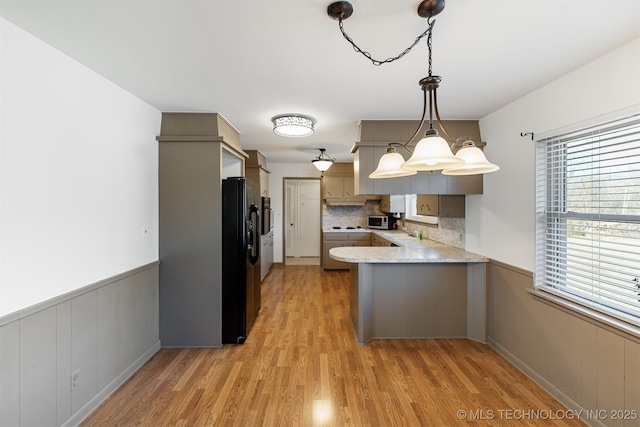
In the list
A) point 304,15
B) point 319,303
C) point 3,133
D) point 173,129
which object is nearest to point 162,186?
point 173,129

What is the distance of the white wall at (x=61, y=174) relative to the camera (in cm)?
149

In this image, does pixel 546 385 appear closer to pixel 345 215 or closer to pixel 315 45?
pixel 315 45

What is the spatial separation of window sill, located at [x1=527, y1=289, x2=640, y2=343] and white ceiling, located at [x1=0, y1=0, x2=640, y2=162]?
4.97 feet

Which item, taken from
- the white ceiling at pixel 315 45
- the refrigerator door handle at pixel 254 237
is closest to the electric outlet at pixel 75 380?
the refrigerator door handle at pixel 254 237

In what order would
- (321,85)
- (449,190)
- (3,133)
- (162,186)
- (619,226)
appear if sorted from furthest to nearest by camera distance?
(449,190)
(162,186)
(321,85)
(619,226)
(3,133)

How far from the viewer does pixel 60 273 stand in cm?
178

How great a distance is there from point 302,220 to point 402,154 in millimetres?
4222

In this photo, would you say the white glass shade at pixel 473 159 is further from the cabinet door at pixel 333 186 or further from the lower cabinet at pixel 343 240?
the cabinet door at pixel 333 186

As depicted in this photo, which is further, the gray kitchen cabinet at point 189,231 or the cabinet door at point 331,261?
the cabinet door at point 331,261

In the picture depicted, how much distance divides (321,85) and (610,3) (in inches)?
64.9

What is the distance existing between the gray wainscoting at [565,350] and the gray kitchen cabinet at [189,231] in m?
2.81

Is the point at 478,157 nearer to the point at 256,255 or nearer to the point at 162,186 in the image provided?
the point at 256,255

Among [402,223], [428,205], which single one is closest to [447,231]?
[428,205]

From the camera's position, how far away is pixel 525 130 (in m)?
2.46
